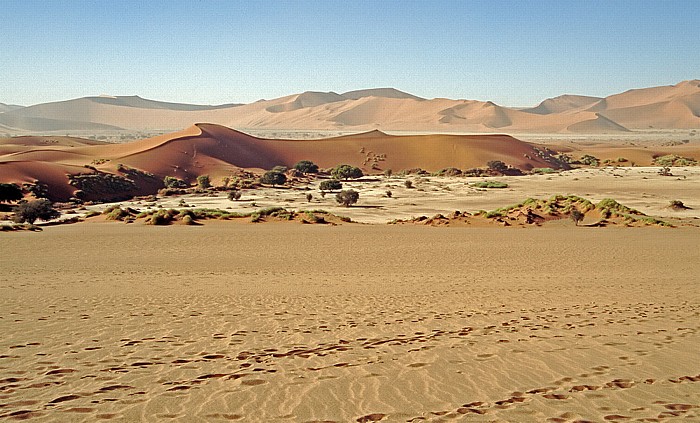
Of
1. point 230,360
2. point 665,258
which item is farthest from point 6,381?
point 665,258

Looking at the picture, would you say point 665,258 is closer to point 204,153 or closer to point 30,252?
point 30,252

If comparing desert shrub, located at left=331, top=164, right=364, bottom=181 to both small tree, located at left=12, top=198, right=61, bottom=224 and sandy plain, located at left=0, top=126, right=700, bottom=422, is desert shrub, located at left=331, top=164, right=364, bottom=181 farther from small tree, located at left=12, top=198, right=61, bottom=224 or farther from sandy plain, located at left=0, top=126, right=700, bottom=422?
sandy plain, located at left=0, top=126, right=700, bottom=422

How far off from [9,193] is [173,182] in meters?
16.7

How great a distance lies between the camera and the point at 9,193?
40125mm

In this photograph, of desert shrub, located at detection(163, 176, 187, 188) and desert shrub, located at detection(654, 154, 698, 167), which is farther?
desert shrub, located at detection(654, 154, 698, 167)

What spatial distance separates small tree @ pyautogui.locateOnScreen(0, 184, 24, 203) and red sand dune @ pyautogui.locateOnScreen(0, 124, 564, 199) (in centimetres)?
1438

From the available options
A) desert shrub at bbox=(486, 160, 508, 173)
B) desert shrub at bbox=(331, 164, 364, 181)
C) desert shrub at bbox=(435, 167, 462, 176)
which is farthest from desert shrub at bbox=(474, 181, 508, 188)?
desert shrub at bbox=(486, 160, 508, 173)

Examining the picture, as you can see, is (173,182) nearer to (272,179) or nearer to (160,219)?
(272,179)

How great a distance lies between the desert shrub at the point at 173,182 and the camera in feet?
180

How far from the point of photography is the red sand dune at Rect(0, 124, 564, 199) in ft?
209

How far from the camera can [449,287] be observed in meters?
13.1

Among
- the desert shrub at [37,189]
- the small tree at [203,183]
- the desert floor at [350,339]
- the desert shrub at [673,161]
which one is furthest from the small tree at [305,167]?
the desert floor at [350,339]

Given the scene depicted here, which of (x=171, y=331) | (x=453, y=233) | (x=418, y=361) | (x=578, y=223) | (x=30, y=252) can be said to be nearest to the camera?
(x=418, y=361)

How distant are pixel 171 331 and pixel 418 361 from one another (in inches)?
149
